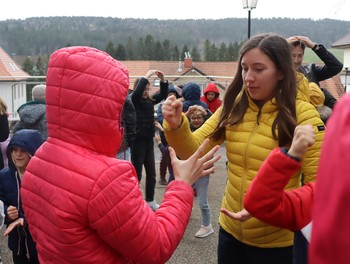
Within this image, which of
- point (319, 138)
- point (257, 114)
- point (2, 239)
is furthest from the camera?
point (2, 239)

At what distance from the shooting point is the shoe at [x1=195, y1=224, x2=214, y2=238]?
454cm

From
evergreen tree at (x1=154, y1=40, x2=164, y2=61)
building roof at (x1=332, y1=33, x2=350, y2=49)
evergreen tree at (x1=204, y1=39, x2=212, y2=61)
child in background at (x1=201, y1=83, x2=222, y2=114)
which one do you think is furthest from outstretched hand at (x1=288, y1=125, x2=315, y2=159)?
evergreen tree at (x1=204, y1=39, x2=212, y2=61)

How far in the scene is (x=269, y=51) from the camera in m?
2.01

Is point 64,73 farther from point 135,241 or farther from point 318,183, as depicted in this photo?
point 318,183

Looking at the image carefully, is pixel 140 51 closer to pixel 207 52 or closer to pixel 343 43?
pixel 207 52

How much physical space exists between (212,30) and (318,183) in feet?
369

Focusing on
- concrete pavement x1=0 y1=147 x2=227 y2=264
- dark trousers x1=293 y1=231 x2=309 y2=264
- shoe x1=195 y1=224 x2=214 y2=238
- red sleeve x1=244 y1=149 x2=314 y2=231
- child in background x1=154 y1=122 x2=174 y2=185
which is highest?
red sleeve x1=244 y1=149 x2=314 y2=231

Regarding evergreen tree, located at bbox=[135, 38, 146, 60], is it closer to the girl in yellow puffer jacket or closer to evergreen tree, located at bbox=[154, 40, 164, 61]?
evergreen tree, located at bbox=[154, 40, 164, 61]

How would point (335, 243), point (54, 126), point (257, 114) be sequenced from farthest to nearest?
point (257, 114) → point (54, 126) → point (335, 243)

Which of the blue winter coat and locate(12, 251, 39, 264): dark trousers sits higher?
the blue winter coat

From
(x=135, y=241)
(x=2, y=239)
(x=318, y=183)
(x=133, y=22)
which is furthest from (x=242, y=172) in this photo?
(x=133, y=22)

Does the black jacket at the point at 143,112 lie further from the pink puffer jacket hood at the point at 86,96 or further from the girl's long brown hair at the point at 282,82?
the pink puffer jacket hood at the point at 86,96

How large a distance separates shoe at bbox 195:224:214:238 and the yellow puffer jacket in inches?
92.6

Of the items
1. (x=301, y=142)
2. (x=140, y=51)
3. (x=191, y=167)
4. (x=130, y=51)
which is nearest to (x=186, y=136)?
(x=191, y=167)
